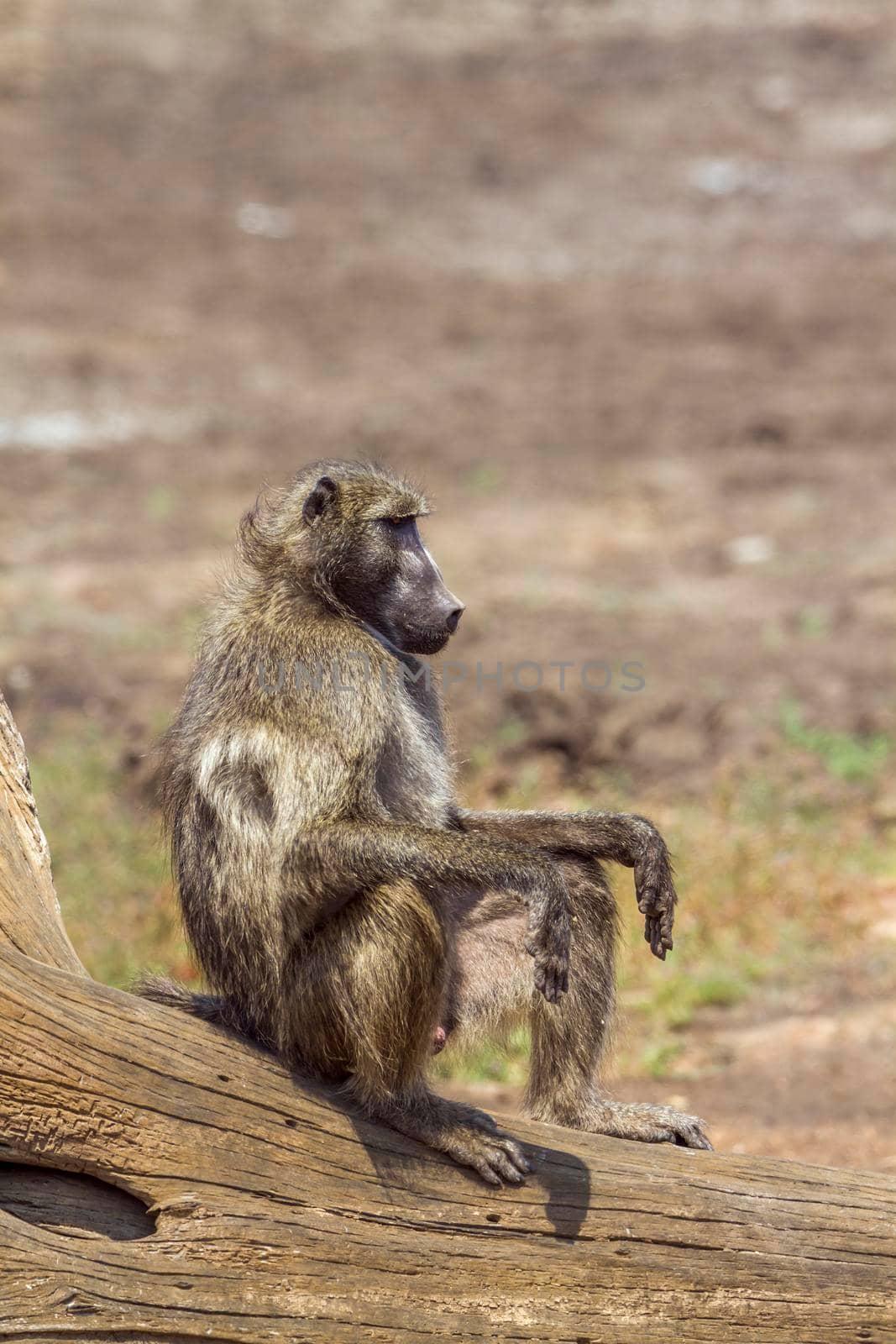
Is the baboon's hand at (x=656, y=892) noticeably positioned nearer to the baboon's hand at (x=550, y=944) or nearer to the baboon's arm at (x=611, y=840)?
the baboon's arm at (x=611, y=840)

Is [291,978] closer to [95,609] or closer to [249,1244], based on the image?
[249,1244]

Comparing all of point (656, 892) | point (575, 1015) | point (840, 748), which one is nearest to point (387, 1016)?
point (575, 1015)

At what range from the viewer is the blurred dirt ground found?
26.7 feet

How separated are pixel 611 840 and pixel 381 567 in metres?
0.87

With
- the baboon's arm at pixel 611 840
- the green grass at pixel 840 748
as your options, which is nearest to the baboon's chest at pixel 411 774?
the baboon's arm at pixel 611 840

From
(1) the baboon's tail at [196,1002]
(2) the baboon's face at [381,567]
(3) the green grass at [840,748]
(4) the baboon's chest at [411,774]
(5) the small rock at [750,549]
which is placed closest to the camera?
(1) the baboon's tail at [196,1002]

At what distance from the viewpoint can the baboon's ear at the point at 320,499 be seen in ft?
12.3

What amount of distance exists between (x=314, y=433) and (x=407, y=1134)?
894 cm

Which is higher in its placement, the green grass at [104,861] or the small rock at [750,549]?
the small rock at [750,549]

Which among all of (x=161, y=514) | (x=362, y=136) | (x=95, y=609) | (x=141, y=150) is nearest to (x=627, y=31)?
(x=362, y=136)

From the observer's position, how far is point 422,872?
10.5ft

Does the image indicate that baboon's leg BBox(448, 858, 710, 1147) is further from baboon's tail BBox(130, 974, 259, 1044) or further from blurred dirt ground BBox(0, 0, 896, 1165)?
blurred dirt ground BBox(0, 0, 896, 1165)

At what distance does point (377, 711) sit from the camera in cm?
336

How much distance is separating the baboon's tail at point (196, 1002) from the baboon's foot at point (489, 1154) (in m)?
0.48
